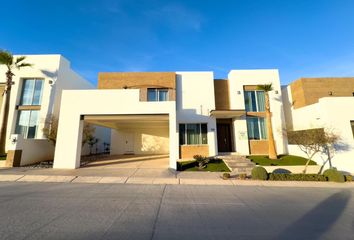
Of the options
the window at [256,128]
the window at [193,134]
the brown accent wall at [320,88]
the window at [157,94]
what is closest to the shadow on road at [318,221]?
the window at [256,128]

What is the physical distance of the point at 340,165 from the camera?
36.8 ft

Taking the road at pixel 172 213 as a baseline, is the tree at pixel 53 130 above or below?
above

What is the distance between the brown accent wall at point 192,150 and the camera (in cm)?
1501

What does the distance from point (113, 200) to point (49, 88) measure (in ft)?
52.7

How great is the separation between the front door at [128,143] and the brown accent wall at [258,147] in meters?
14.0

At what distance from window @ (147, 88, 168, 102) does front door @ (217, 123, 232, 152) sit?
6.67 meters

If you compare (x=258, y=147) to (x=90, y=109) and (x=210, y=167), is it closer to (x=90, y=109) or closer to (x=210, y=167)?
(x=210, y=167)

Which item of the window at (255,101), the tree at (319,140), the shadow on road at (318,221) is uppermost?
the window at (255,101)

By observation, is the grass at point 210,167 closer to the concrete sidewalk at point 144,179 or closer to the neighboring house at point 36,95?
the concrete sidewalk at point 144,179

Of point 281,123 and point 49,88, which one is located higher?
point 49,88

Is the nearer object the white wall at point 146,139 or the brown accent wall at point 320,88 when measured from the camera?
the brown accent wall at point 320,88

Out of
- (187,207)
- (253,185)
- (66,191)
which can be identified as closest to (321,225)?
(187,207)

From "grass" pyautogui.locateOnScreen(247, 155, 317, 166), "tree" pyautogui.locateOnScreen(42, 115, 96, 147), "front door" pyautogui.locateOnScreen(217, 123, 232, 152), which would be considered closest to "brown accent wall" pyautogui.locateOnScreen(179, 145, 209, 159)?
"front door" pyautogui.locateOnScreen(217, 123, 232, 152)

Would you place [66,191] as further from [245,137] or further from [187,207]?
[245,137]
